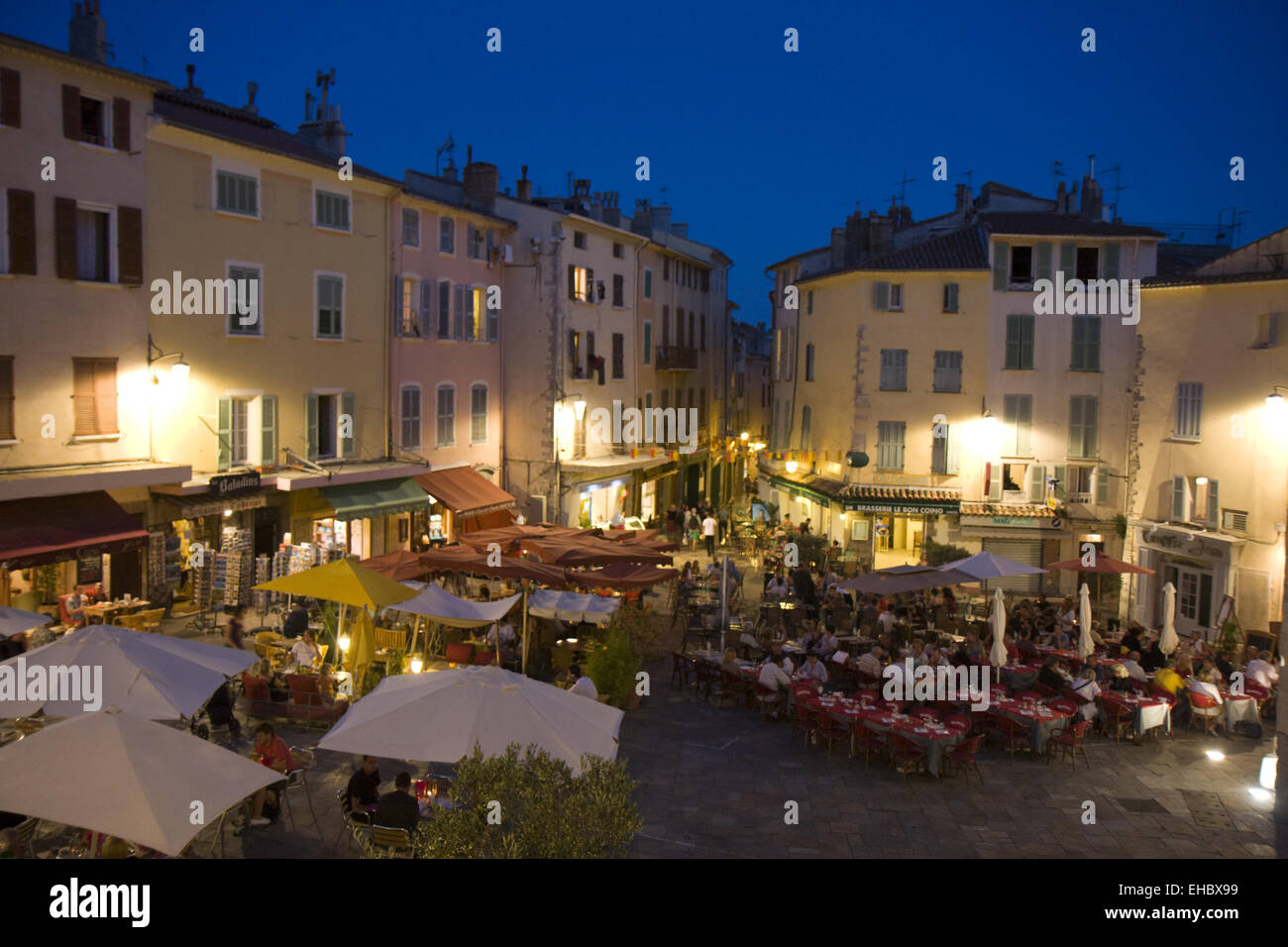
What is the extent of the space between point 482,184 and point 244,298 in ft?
43.9

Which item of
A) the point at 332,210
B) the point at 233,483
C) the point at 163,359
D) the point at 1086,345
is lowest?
the point at 233,483

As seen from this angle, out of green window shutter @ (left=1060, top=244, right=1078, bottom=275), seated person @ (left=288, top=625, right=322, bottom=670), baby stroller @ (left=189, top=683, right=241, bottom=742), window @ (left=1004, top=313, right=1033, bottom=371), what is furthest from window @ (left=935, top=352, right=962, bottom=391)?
baby stroller @ (left=189, top=683, right=241, bottom=742)

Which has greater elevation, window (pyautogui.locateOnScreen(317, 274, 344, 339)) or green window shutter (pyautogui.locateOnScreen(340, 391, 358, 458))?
window (pyautogui.locateOnScreen(317, 274, 344, 339))

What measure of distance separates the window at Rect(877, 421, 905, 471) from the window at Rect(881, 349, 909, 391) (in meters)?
1.22

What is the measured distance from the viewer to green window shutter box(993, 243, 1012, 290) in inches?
1367

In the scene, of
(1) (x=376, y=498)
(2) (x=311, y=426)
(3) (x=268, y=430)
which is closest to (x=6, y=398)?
(3) (x=268, y=430)

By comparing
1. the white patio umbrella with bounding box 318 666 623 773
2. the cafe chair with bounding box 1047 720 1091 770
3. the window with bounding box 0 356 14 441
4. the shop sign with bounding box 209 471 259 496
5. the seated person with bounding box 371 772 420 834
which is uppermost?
the window with bounding box 0 356 14 441

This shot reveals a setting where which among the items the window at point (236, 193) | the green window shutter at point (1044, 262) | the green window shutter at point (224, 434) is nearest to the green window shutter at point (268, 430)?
the green window shutter at point (224, 434)

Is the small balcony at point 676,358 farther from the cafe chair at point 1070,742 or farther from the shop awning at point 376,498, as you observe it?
the cafe chair at point 1070,742

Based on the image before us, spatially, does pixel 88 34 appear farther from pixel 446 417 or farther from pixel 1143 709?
pixel 1143 709

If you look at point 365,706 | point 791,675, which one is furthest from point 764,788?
point 365,706

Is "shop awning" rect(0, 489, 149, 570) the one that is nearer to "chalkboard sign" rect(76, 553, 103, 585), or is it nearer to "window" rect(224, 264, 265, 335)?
"chalkboard sign" rect(76, 553, 103, 585)

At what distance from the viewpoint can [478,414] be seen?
35188 millimetres
